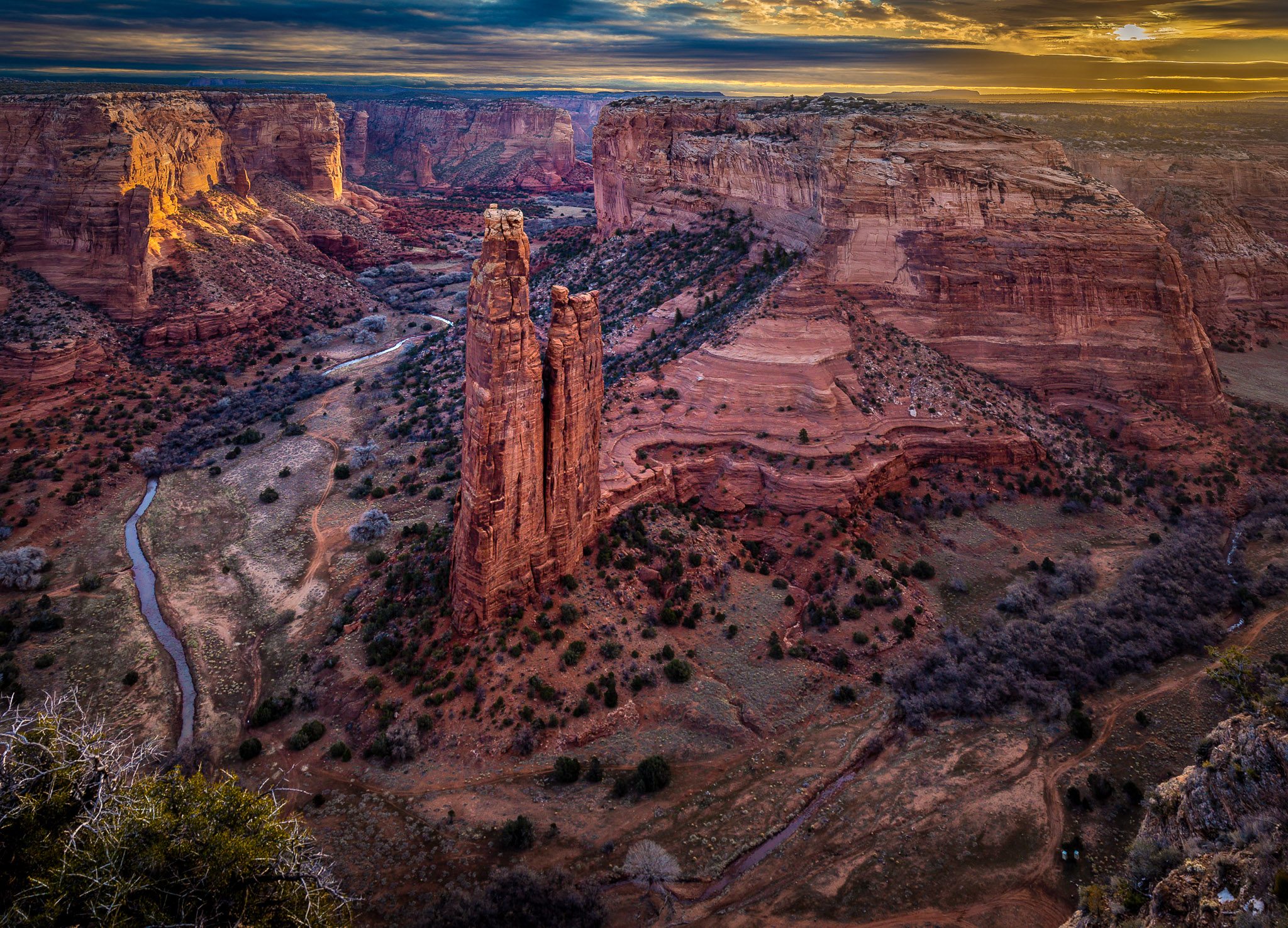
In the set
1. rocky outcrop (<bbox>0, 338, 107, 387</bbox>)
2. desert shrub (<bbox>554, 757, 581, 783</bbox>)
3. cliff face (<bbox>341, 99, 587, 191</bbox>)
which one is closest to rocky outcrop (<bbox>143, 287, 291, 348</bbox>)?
rocky outcrop (<bbox>0, 338, 107, 387</bbox>)

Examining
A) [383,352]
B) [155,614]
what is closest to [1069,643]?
[155,614]

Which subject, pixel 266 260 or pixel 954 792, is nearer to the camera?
pixel 954 792

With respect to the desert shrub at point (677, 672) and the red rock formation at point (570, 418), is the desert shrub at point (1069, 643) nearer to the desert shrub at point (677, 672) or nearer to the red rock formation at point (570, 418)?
the desert shrub at point (677, 672)

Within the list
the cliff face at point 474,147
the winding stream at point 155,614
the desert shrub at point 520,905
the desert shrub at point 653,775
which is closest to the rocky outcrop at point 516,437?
the desert shrub at point 653,775

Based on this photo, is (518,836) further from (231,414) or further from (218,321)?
(218,321)

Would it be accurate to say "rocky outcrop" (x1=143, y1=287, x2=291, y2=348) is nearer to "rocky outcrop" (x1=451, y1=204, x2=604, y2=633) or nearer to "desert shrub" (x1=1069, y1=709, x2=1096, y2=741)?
"rocky outcrop" (x1=451, y1=204, x2=604, y2=633)

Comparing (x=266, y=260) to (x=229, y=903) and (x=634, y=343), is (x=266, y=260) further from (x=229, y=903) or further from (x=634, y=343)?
(x=229, y=903)

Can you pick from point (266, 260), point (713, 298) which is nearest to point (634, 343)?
point (713, 298)
